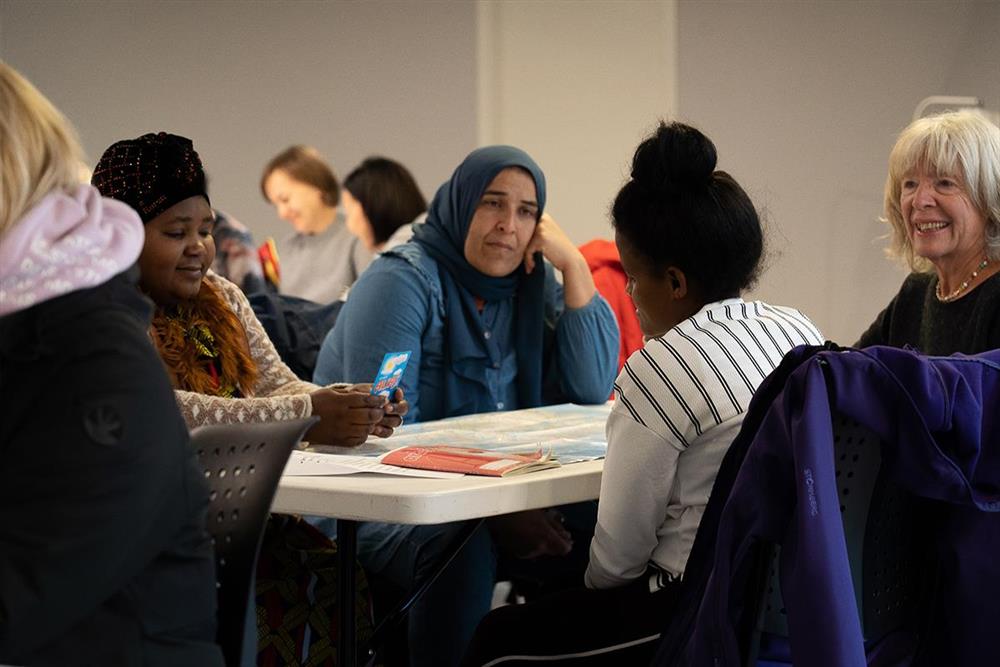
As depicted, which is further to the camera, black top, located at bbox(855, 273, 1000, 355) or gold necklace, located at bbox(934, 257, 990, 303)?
gold necklace, located at bbox(934, 257, 990, 303)

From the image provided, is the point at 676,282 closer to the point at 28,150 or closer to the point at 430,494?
the point at 430,494

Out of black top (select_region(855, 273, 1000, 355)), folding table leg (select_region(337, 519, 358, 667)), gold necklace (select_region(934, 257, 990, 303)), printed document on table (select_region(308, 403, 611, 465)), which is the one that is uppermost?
gold necklace (select_region(934, 257, 990, 303))

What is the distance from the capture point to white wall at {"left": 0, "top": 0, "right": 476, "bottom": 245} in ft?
22.3

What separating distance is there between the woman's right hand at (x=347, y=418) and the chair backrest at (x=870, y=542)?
846 mm

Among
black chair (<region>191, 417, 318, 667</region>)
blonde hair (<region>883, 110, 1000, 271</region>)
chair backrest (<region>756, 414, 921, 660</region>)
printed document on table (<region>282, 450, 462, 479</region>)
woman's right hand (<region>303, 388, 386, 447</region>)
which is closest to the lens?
black chair (<region>191, 417, 318, 667</region>)

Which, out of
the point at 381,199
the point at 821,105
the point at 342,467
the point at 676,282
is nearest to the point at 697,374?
the point at 676,282

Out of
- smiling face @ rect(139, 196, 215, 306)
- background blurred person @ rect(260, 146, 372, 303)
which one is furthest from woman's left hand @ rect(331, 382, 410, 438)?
background blurred person @ rect(260, 146, 372, 303)

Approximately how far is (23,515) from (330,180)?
5485mm

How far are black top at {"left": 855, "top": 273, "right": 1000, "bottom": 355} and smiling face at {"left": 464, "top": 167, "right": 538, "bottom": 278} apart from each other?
0.86 m

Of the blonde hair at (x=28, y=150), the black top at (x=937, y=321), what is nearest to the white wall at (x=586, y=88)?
the black top at (x=937, y=321)

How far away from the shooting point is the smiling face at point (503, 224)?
3.14 m

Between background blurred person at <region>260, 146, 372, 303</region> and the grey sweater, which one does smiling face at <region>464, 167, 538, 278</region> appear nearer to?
the grey sweater

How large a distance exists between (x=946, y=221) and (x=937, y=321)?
→ 0.23 meters

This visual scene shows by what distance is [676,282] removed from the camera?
80.9 inches
